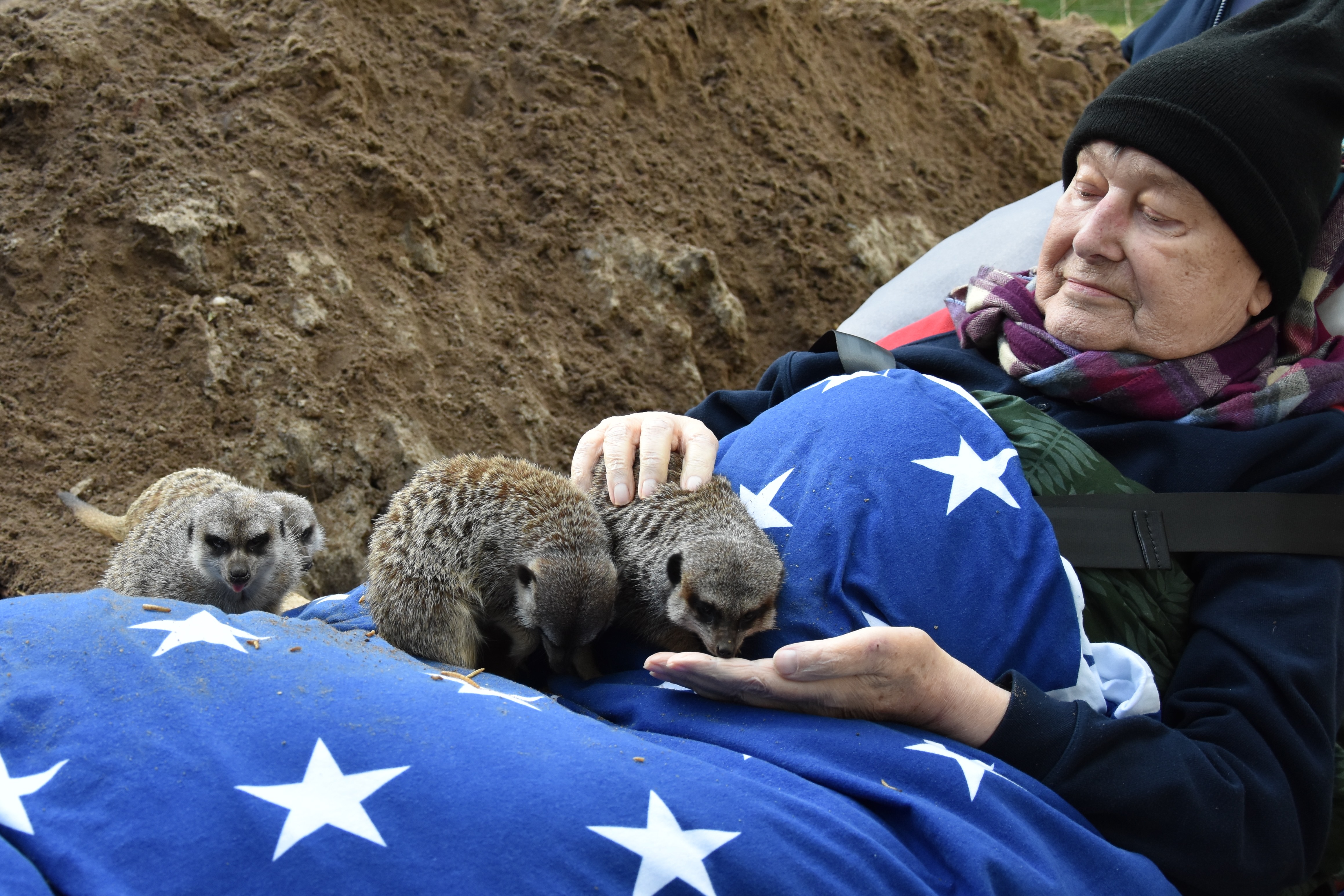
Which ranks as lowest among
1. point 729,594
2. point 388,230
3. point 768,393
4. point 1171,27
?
point 729,594

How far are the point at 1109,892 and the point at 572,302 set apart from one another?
3.00m

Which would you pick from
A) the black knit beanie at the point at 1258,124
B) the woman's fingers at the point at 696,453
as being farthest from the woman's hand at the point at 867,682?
the black knit beanie at the point at 1258,124

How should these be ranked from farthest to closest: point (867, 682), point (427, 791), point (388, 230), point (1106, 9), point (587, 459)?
1. point (1106, 9)
2. point (388, 230)
3. point (587, 459)
4. point (867, 682)
5. point (427, 791)

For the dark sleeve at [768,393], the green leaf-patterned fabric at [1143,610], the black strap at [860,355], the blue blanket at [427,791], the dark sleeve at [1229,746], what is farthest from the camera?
the dark sleeve at [768,393]

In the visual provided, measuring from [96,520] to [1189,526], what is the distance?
3.07 m

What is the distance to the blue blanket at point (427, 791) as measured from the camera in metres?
1.43

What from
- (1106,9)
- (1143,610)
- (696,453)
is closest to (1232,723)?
(1143,610)

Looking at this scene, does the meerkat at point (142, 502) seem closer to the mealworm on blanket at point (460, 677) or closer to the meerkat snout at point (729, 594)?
the mealworm on blanket at point (460, 677)

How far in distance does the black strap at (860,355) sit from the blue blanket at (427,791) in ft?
3.54

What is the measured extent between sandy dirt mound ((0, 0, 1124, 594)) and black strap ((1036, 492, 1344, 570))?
2.22 metres

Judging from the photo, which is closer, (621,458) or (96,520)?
(621,458)

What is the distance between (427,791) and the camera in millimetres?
1512

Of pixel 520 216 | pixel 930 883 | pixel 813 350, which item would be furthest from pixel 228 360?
pixel 930 883

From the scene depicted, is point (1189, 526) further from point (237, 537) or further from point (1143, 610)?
point (237, 537)
